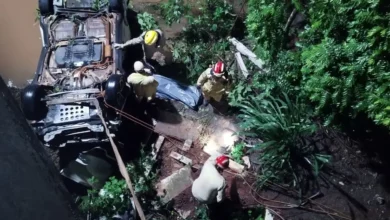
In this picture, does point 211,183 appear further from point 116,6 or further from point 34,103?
point 116,6

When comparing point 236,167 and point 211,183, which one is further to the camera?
point 236,167

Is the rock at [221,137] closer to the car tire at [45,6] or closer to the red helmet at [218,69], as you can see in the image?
the red helmet at [218,69]

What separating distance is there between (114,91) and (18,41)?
3546 mm

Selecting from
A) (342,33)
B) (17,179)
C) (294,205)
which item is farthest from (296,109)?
(17,179)

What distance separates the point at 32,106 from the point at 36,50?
9.00ft

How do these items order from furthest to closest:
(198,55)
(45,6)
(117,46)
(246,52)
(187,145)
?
1. (198,55)
2. (246,52)
3. (45,6)
4. (187,145)
5. (117,46)

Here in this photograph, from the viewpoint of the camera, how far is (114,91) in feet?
21.1

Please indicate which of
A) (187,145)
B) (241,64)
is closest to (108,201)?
(187,145)

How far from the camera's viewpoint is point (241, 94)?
284 inches

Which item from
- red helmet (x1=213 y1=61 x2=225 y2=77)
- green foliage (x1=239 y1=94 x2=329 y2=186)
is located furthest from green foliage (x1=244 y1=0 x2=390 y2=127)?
red helmet (x1=213 y1=61 x2=225 y2=77)

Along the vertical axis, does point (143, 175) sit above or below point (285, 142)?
below

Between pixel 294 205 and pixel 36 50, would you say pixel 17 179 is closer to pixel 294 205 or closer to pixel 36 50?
pixel 294 205

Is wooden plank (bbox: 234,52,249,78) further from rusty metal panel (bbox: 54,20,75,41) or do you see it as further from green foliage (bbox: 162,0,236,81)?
rusty metal panel (bbox: 54,20,75,41)

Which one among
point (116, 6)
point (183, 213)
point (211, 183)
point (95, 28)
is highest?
point (116, 6)
